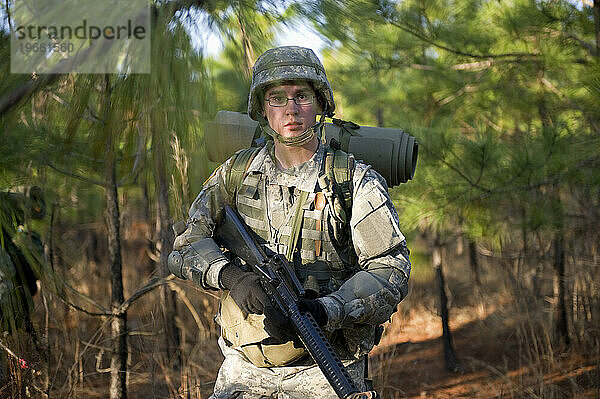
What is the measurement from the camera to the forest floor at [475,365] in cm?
448

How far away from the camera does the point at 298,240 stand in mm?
1821

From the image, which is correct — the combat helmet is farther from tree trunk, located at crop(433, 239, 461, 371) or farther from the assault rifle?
tree trunk, located at crop(433, 239, 461, 371)

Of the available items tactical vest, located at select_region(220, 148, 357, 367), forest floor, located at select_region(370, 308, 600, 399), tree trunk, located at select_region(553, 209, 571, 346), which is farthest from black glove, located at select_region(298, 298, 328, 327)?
tree trunk, located at select_region(553, 209, 571, 346)

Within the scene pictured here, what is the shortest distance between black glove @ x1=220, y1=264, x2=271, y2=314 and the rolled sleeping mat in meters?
0.54

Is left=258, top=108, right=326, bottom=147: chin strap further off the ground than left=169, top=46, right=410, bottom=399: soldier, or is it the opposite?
left=258, top=108, right=326, bottom=147: chin strap

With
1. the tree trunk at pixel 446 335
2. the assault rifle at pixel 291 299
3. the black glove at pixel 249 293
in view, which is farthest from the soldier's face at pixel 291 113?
the tree trunk at pixel 446 335

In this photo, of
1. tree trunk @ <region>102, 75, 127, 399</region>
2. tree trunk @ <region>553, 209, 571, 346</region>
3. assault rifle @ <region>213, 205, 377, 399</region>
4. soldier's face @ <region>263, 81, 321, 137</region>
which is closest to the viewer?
assault rifle @ <region>213, 205, 377, 399</region>

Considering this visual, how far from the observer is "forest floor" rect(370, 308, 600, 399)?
4.48m

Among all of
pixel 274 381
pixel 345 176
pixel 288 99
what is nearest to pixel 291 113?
pixel 288 99

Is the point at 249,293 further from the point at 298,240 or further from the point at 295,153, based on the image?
the point at 295,153

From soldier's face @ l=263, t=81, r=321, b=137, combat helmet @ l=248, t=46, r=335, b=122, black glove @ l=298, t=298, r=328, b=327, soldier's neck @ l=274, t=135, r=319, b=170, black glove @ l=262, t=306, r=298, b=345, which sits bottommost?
black glove @ l=262, t=306, r=298, b=345

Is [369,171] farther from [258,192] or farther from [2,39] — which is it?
[2,39]

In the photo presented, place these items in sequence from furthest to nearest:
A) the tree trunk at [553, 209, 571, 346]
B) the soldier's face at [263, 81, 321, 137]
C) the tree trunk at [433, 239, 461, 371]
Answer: the tree trunk at [433, 239, 461, 371], the tree trunk at [553, 209, 571, 346], the soldier's face at [263, 81, 321, 137]

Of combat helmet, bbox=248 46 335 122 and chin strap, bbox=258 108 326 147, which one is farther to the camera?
chin strap, bbox=258 108 326 147
